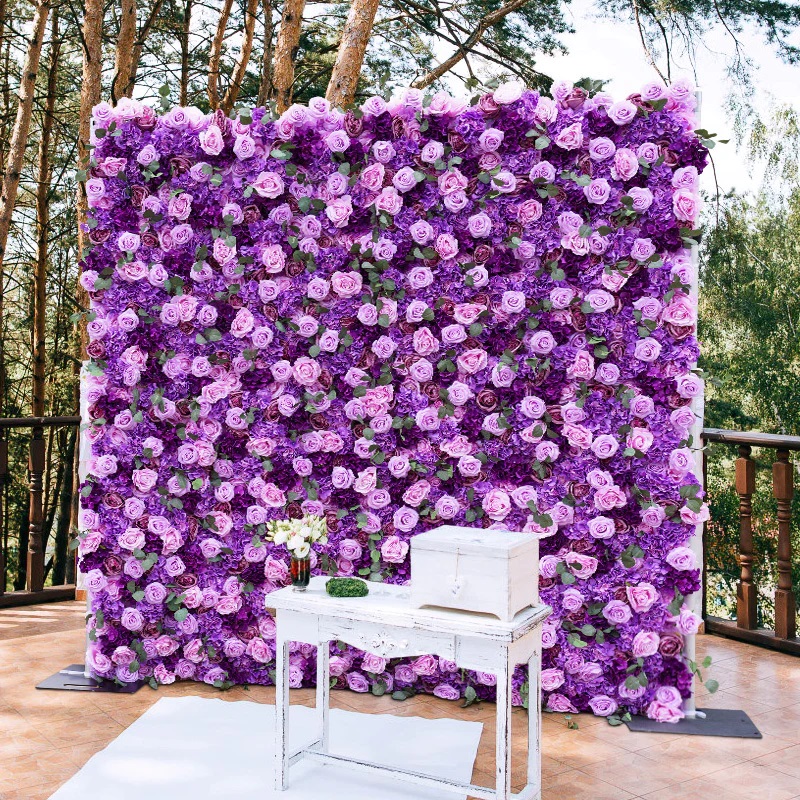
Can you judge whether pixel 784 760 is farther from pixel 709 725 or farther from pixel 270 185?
pixel 270 185

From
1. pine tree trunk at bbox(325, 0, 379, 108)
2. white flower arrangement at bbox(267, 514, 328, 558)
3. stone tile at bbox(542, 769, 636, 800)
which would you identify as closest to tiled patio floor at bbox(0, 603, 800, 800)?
stone tile at bbox(542, 769, 636, 800)

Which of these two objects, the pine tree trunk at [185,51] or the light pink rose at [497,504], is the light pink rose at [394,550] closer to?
the light pink rose at [497,504]

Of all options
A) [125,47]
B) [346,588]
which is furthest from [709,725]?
[125,47]

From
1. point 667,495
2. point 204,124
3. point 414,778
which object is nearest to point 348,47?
point 204,124

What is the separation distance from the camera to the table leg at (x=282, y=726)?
9.48 feet

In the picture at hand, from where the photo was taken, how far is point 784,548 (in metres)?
4.42

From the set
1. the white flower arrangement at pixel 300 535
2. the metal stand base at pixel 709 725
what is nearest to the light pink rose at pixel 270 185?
the white flower arrangement at pixel 300 535

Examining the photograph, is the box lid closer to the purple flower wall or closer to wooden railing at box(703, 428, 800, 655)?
the purple flower wall

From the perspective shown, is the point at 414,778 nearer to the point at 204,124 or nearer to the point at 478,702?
the point at 478,702

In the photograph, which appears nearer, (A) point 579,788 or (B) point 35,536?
(A) point 579,788

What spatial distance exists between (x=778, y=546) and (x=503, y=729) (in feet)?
8.06

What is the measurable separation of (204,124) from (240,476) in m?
1.44

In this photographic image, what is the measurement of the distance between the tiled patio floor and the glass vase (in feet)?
2.81

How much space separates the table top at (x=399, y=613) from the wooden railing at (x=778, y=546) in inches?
78.0
